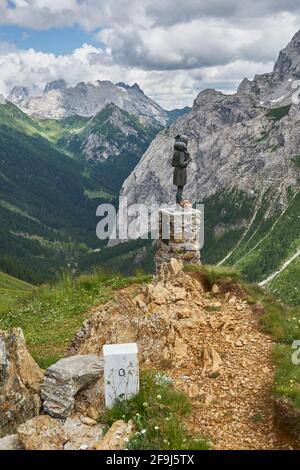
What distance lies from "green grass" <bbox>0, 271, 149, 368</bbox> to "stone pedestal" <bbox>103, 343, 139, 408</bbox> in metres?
4.30

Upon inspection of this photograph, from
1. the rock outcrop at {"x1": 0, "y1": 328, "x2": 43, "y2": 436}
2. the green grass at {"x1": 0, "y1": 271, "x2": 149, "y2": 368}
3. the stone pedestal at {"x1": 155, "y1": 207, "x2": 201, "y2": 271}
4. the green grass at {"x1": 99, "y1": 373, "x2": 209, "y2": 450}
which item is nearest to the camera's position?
the green grass at {"x1": 99, "y1": 373, "x2": 209, "y2": 450}

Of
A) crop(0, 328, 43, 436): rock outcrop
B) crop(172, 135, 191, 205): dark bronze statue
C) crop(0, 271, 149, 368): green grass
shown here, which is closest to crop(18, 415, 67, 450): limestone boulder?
crop(0, 328, 43, 436): rock outcrop

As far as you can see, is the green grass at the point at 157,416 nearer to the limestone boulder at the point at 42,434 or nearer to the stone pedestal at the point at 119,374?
the stone pedestal at the point at 119,374

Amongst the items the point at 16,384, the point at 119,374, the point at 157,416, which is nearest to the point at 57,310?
the point at 16,384

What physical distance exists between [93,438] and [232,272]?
1262 cm

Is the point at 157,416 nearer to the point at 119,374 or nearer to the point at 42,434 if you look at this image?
the point at 119,374

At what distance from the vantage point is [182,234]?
24.9 m

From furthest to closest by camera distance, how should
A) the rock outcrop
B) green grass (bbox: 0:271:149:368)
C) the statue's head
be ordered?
the statue's head
green grass (bbox: 0:271:149:368)
the rock outcrop

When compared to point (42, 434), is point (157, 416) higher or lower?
higher

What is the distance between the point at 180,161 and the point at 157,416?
18.6m

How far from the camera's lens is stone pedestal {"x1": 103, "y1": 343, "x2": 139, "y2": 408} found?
11227 millimetres

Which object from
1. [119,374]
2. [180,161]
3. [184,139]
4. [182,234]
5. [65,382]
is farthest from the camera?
[184,139]

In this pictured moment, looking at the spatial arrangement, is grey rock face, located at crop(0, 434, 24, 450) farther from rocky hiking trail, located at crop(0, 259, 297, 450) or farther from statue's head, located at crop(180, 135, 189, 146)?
statue's head, located at crop(180, 135, 189, 146)

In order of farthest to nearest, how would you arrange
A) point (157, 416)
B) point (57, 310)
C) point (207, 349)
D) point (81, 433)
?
point (57, 310), point (207, 349), point (81, 433), point (157, 416)
